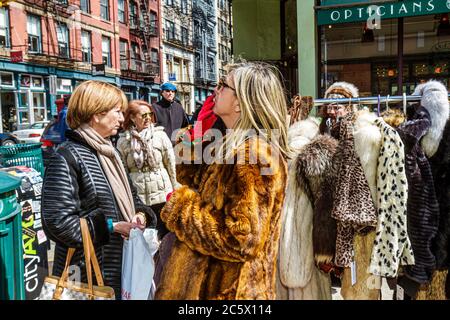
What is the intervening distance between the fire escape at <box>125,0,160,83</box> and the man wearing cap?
26.0 metres

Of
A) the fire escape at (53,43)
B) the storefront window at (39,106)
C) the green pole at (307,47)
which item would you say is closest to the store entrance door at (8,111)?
the storefront window at (39,106)

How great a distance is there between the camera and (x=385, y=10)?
284 inches

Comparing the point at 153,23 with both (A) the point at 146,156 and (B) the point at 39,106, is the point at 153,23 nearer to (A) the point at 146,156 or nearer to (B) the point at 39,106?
(B) the point at 39,106

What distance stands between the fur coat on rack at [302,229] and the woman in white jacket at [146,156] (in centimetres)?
219

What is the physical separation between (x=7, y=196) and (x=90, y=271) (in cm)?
77

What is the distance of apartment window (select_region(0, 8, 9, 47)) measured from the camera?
19844 mm

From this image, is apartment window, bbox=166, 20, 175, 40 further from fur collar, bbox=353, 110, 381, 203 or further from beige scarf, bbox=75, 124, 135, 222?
fur collar, bbox=353, 110, 381, 203

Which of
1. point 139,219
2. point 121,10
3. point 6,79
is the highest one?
point 121,10

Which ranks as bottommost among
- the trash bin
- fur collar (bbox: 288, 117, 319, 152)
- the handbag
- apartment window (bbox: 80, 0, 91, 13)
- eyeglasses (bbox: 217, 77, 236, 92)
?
the handbag

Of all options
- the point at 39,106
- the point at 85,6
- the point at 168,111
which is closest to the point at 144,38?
the point at 85,6

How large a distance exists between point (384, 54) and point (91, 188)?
25.6 ft

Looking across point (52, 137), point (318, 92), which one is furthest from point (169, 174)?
point (52, 137)

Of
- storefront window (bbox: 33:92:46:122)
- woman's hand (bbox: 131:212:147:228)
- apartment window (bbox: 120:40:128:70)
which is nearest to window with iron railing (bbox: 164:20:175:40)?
apartment window (bbox: 120:40:128:70)
